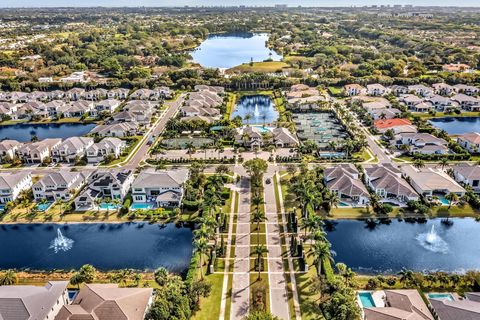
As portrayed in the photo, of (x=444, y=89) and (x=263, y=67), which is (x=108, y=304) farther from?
(x=263, y=67)

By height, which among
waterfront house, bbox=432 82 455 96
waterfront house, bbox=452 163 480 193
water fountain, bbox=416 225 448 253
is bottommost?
water fountain, bbox=416 225 448 253

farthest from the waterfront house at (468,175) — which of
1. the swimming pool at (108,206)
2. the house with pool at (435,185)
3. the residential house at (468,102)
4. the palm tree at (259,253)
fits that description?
the swimming pool at (108,206)

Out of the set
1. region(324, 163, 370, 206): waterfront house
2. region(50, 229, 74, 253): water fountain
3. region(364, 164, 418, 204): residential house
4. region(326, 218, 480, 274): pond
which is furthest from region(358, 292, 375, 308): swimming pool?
region(50, 229, 74, 253): water fountain

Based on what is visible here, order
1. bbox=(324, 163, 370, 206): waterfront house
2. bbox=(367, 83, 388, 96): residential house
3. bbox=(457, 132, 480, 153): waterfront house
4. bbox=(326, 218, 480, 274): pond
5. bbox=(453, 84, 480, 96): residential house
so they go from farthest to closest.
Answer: bbox=(367, 83, 388, 96): residential house, bbox=(453, 84, 480, 96): residential house, bbox=(457, 132, 480, 153): waterfront house, bbox=(324, 163, 370, 206): waterfront house, bbox=(326, 218, 480, 274): pond

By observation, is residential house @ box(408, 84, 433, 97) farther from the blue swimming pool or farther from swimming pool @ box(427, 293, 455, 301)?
the blue swimming pool

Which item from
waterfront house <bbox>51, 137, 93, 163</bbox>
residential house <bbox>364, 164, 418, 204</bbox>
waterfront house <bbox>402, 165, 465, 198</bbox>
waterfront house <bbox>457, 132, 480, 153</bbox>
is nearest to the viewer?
residential house <bbox>364, 164, 418, 204</bbox>

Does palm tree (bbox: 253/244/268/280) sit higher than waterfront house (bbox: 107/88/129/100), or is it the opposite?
waterfront house (bbox: 107/88/129/100)
